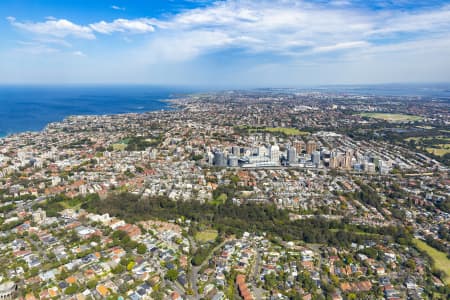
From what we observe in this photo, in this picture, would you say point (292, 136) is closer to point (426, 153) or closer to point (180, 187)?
point (426, 153)

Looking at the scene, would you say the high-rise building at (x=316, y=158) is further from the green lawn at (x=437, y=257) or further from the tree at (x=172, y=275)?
the tree at (x=172, y=275)

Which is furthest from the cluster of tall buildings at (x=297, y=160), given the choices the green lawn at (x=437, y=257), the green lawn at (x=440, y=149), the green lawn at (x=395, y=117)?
the green lawn at (x=395, y=117)

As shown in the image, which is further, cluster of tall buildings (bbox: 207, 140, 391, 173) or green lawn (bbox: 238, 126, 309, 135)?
green lawn (bbox: 238, 126, 309, 135)

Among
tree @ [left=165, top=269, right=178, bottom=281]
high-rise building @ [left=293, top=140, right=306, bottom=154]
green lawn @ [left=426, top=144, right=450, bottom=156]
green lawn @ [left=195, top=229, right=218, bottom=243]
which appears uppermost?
high-rise building @ [left=293, top=140, right=306, bottom=154]

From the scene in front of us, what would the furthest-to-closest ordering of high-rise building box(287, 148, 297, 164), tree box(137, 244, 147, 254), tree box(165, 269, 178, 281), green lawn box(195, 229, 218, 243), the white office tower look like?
the white office tower, high-rise building box(287, 148, 297, 164), green lawn box(195, 229, 218, 243), tree box(137, 244, 147, 254), tree box(165, 269, 178, 281)

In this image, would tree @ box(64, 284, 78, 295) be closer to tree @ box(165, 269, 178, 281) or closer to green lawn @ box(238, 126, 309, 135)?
tree @ box(165, 269, 178, 281)

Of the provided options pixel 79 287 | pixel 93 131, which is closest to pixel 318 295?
pixel 79 287

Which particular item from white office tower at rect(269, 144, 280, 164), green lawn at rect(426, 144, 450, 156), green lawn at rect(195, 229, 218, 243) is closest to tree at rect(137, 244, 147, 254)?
green lawn at rect(195, 229, 218, 243)

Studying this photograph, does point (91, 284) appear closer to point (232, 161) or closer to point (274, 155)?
point (232, 161)
